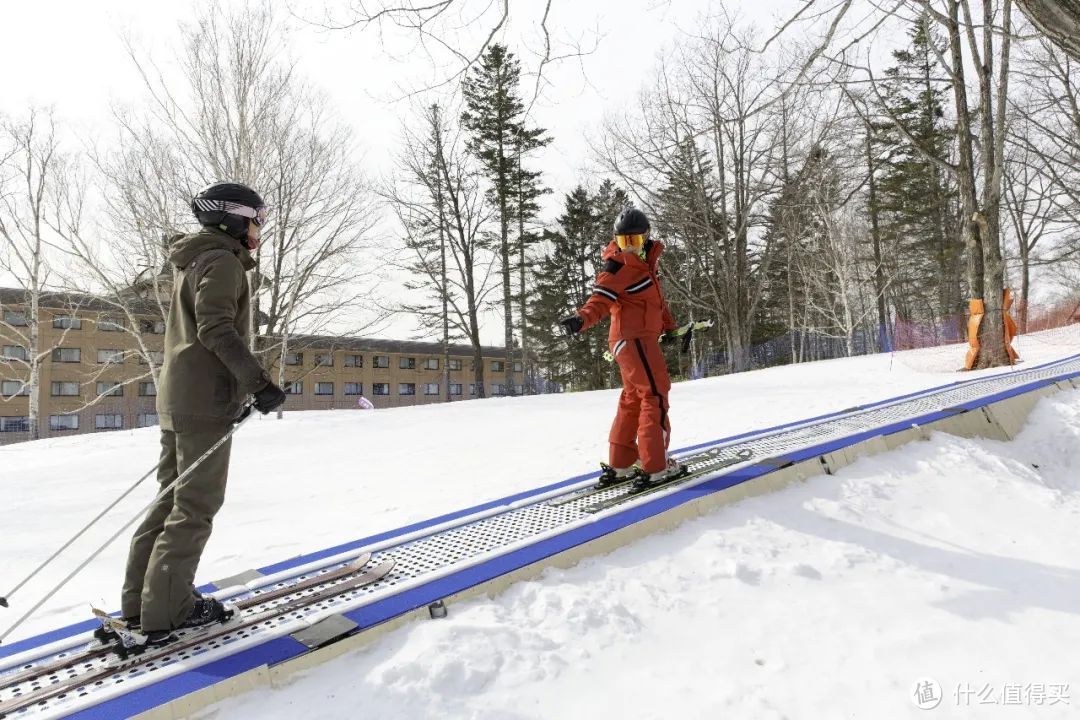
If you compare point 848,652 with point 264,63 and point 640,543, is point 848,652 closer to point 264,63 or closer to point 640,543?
point 640,543

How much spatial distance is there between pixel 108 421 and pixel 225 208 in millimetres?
35456

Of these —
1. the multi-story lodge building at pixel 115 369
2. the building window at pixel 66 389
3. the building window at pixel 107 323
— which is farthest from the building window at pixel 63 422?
the building window at pixel 107 323

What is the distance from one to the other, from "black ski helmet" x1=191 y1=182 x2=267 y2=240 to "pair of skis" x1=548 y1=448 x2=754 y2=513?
2.38 m

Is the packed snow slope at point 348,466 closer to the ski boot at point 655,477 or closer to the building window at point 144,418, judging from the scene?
the ski boot at point 655,477

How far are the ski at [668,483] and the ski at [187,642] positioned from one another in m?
1.31

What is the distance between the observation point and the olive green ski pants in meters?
2.22

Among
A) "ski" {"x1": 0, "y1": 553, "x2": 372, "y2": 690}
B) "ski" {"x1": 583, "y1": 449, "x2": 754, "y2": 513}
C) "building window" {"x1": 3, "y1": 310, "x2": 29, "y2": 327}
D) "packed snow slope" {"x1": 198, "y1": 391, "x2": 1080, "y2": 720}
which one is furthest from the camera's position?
"building window" {"x1": 3, "y1": 310, "x2": 29, "y2": 327}

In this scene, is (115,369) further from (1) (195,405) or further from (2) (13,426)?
(1) (195,405)

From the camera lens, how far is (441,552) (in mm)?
3057

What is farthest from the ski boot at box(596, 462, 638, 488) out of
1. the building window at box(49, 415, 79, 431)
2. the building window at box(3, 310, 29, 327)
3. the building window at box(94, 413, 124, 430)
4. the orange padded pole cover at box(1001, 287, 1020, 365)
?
the building window at box(3, 310, 29, 327)

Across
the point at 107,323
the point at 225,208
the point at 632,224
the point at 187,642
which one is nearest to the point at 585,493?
the point at 632,224

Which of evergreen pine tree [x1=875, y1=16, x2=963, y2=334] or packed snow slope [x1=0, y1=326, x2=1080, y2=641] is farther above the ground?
evergreen pine tree [x1=875, y1=16, x2=963, y2=334]

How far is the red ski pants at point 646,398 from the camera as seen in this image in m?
3.89

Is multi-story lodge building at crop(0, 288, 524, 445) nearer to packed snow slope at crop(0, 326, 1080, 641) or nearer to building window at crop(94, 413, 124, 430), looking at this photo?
building window at crop(94, 413, 124, 430)
